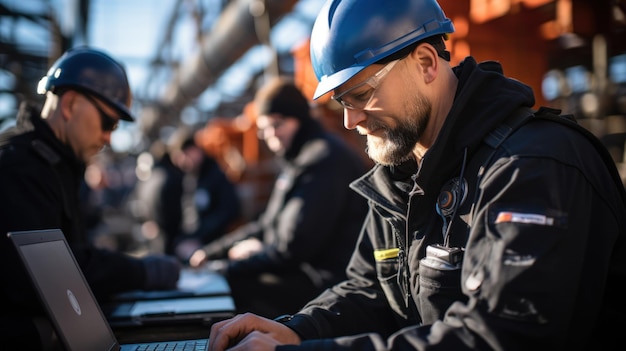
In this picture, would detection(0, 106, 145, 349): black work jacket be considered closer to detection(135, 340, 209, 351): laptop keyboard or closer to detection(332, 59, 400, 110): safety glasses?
detection(135, 340, 209, 351): laptop keyboard

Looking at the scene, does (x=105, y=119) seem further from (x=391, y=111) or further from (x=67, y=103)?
(x=391, y=111)

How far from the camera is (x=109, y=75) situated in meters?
2.71

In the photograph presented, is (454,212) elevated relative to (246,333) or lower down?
elevated

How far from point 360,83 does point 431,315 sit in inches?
28.3

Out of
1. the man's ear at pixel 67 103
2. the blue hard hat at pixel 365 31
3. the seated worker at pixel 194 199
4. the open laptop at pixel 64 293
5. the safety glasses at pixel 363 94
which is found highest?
the man's ear at pixel 67 103

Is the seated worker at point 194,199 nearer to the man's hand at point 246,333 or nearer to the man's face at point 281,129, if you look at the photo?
the man's face at point 281,129

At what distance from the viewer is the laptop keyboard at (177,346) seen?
5.62 ft

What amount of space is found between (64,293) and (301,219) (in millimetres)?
1854

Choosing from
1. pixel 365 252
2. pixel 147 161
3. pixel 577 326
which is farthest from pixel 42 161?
pixel 147 161

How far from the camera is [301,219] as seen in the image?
3295 millimetres

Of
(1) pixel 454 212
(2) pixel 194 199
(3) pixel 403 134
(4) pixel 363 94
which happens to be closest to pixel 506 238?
(1) pixel 454 212

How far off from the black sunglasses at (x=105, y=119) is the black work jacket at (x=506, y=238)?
60.9 inches

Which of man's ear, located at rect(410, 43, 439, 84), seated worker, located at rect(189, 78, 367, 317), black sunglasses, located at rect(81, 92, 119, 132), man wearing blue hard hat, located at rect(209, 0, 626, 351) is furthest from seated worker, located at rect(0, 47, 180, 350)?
man's ear, located at rect(410, 43, 439, 84)

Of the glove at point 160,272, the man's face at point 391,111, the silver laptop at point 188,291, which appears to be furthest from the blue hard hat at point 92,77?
the man's face at point 391,111
